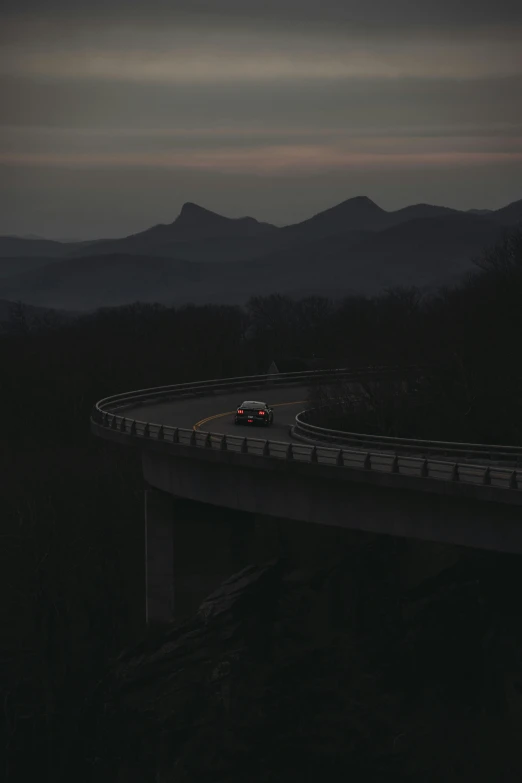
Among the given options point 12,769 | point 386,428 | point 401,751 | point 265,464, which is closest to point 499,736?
point 401,751

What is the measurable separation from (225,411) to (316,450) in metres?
24.0

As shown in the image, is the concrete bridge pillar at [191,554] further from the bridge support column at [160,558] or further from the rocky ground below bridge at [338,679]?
the rocky ground below bridge at [338,679]

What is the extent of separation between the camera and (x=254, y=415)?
59.9m

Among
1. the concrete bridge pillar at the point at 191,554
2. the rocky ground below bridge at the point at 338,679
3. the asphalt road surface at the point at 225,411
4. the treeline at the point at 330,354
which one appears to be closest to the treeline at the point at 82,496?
the treeline at the point at 330,354

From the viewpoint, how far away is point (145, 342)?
523ft

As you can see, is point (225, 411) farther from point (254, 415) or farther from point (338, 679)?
point (338, 679)

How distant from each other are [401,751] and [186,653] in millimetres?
11923

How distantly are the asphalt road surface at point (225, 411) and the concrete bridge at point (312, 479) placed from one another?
0.31 feet

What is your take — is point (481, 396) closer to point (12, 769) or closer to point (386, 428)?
point (386, 428)

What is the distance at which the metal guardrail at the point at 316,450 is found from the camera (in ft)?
124

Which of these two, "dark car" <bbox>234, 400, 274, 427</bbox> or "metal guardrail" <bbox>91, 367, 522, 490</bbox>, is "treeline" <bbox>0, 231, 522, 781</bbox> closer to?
"dark car" <bbox>234, 400, 274, 427</bbox>

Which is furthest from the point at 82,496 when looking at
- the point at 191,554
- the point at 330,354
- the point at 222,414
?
the point at 330,354

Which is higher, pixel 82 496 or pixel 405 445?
pixel 405 445

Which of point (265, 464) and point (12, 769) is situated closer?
point (265, 464)
